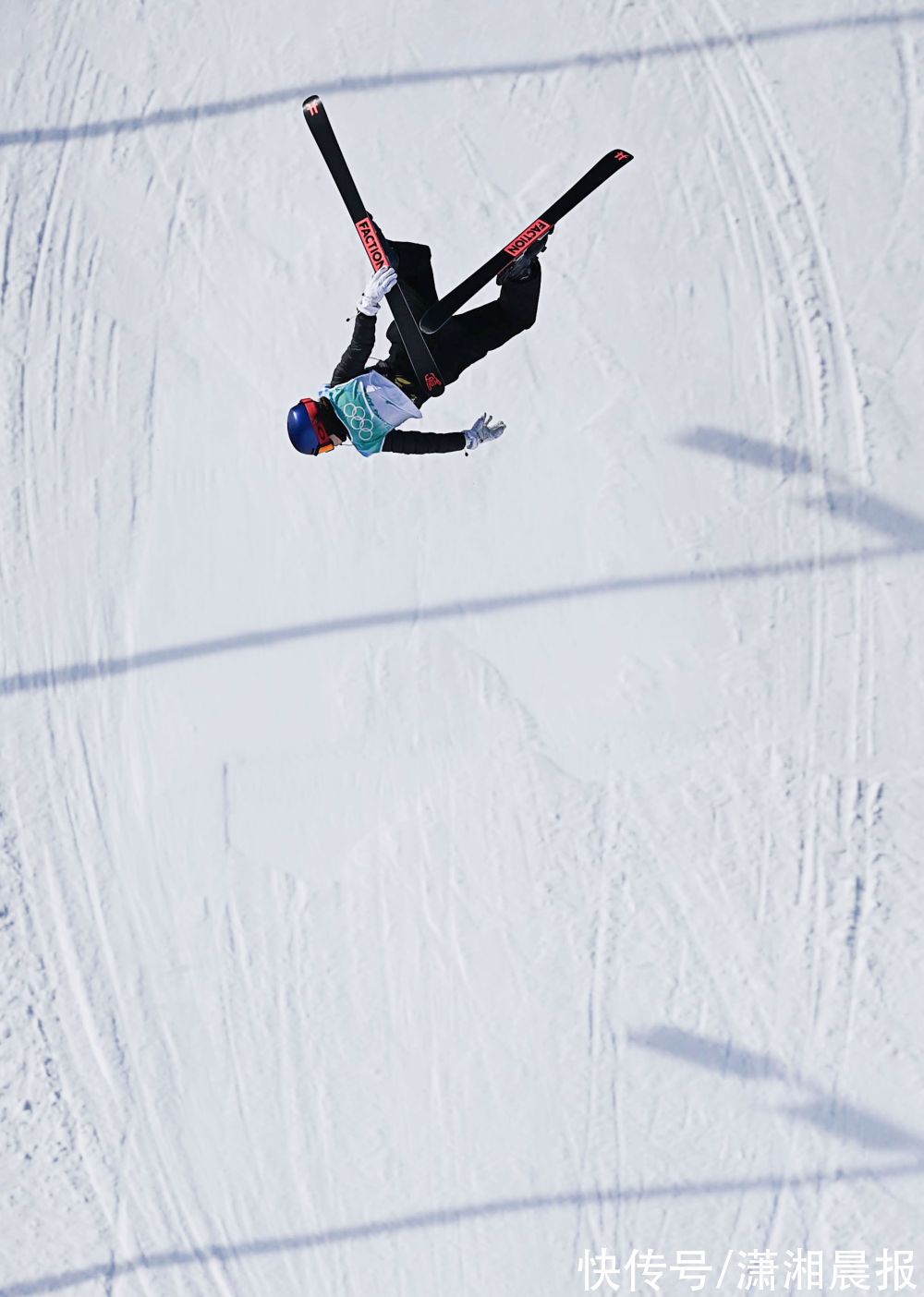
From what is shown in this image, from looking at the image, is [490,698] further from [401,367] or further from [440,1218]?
[440,1218]

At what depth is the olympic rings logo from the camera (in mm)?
5004

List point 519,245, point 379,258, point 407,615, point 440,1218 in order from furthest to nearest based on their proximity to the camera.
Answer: point 407,615 < point 440,1218 < point 519,245 < point 379,258

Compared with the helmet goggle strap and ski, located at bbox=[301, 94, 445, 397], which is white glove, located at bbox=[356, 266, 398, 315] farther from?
the helmet goggle strap

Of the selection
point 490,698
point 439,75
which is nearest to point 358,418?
point 490,698

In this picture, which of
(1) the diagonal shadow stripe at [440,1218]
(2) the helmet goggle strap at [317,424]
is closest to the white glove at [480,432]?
(2) the helmet goggle strap at [317,424]

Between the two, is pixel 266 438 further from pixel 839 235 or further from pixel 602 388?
pixel 839 235

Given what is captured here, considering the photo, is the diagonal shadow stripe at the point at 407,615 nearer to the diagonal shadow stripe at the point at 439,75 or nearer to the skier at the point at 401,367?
the skier at the point at 401,367

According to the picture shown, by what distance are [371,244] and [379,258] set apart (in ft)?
0.31

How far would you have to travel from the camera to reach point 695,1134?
5785 mm

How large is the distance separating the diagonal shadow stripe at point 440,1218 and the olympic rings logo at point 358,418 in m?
3.87

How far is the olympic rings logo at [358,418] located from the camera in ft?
16.4

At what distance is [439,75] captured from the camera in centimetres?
618

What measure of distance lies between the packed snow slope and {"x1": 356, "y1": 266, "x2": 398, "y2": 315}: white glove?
3.40 feet

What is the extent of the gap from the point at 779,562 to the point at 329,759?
2511mm
